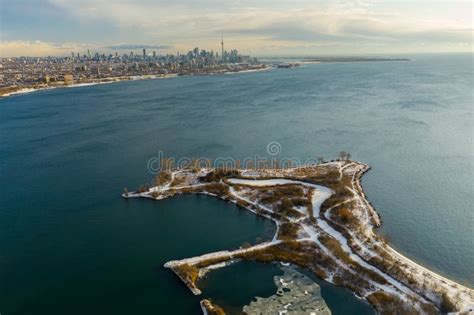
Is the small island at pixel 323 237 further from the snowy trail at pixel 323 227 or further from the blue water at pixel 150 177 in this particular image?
the blue water at pixel 150 177

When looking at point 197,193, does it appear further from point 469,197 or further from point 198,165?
point 469,197

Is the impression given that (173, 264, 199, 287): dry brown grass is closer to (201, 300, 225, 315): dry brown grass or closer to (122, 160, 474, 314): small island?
(122, 160, 474, 314): small island

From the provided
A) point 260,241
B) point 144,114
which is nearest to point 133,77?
point 144,114

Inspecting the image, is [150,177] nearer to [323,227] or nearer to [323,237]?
[323,227]

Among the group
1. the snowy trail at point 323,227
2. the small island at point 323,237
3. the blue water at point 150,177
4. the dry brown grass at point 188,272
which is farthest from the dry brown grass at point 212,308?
the snowy trail at point 323,227

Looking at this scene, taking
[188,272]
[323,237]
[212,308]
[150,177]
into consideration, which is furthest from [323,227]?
[150,177]

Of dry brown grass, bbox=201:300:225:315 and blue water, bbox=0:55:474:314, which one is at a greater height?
blue water, bbox=0:55:474:314

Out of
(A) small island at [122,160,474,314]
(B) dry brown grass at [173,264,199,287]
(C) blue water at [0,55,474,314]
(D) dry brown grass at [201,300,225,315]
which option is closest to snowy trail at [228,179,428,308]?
(A) small island at [122,160,474,314]
